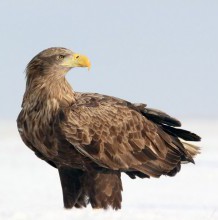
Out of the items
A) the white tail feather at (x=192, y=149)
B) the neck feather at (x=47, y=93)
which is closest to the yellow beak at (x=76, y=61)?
the neck feather at (x=47, y=93)

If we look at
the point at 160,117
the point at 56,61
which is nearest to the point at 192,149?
the point at 160,117

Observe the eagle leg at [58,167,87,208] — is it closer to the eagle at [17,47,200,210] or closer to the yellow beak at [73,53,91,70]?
the eagle at [17,47,200,210]

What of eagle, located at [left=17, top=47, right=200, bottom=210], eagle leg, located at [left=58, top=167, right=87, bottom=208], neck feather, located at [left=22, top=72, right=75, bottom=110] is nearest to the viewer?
eagle, located at [left=17, top=47, right=200, bottom=210]

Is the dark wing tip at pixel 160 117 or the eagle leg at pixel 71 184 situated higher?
the dark wing tip at pixel 160 117

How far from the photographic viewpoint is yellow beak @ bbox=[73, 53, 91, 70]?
13094mm

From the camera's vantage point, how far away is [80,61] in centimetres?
1311

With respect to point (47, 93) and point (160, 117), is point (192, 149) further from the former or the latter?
point (47, 93)

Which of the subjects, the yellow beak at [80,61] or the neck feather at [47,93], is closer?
the yellow beak at [80,61]

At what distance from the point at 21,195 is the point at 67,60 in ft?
15.9

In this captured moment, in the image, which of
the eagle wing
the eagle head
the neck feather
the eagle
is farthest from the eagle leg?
the eagle head

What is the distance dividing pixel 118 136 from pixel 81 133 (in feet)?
2.74

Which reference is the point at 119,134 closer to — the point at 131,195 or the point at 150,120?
the point at 150,120

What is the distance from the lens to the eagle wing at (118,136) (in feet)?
43.0

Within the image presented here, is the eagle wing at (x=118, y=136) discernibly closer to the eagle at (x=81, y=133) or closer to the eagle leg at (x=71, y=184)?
the eagle at (x=81, y=133)
